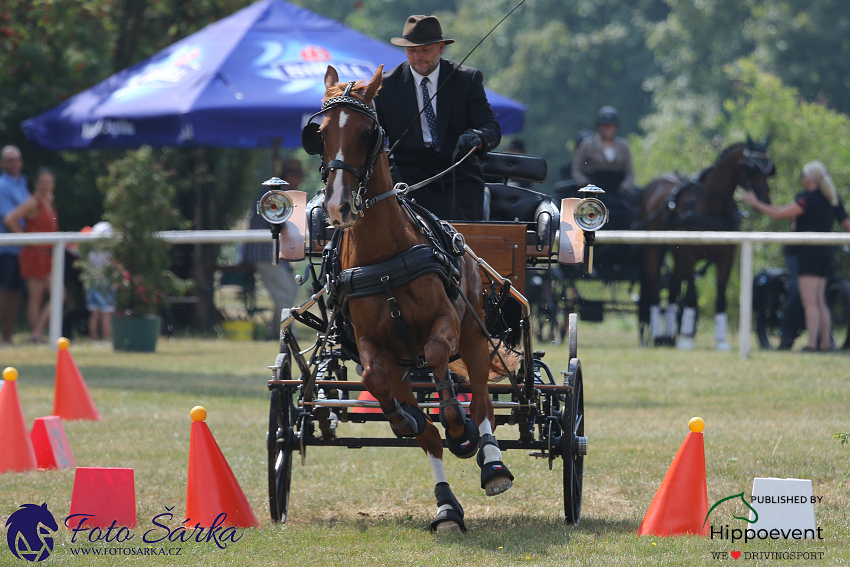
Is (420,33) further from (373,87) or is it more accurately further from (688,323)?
(688,323)

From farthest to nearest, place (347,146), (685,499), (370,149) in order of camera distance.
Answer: (685,499) < (370,149) < (347,146)

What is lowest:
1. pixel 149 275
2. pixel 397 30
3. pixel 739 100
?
pixel 149 275

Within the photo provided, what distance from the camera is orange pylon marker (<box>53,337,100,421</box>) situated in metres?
9.27

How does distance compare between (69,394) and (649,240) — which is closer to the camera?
(69,394)

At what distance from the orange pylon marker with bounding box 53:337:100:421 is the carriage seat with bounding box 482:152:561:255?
4115mm

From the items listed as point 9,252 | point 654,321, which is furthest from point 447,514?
point 9,252

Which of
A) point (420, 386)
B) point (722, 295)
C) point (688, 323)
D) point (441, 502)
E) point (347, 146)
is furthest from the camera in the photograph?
point (722, 295)

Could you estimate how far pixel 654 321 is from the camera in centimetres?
1478

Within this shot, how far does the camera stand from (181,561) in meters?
5.12

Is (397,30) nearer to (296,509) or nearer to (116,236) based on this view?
(116,236)

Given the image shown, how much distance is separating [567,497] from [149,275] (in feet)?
30.3

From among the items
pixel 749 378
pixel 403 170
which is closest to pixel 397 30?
pixel 749 378

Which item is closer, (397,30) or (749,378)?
(749,378)

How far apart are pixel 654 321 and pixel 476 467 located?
7.62m
